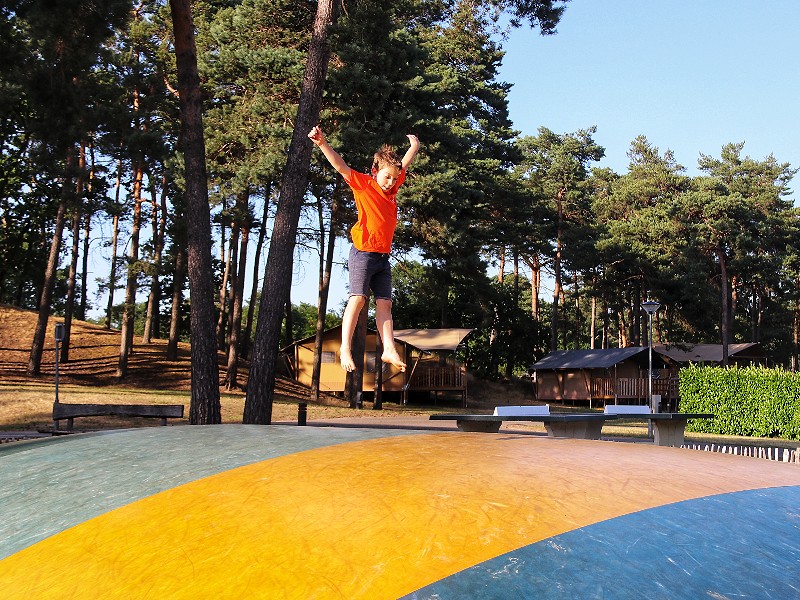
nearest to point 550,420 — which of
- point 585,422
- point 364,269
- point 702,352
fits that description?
point 585,422

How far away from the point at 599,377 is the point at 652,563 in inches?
1737

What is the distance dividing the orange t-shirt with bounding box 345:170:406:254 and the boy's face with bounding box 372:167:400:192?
3 centimetres

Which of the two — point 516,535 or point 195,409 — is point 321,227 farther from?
point 516,535

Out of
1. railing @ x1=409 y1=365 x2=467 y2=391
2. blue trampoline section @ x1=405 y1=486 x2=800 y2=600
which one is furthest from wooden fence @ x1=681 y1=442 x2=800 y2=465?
railing @ x1=409 y1=365 x2=467 y2=391

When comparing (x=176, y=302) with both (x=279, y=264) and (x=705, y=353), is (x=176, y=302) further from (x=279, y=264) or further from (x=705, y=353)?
(x=705, y=353)

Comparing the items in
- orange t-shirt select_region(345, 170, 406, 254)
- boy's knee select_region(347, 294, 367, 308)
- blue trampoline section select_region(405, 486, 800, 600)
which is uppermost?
orange t-shirt select_region(345, 170, 406, 254)

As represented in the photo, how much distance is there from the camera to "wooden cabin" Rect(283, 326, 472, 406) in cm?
3666

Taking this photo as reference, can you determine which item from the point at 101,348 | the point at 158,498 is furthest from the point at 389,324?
the point at 101,348

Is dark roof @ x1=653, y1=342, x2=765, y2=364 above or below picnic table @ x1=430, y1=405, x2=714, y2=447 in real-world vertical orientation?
above

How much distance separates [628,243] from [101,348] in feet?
108

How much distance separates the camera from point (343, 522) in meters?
2.19

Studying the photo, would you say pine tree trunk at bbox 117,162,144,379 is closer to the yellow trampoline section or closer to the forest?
the forest

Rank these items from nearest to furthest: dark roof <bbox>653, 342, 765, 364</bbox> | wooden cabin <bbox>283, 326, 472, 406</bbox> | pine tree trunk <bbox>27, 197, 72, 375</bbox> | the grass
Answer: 1. the grass
2. pine tree trunk <bbox>27, 197, 72, 375</bbox>
3. wooden cabin <bbox>283, 326, 472, 406</bbox>
4. dark roof <bbox>653, 342, 765, 364</bbox>

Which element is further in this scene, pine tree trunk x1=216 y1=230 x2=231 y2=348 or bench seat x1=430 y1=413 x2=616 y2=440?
pine tree trunk x1=216 y1=230 x2=231 y2=348
